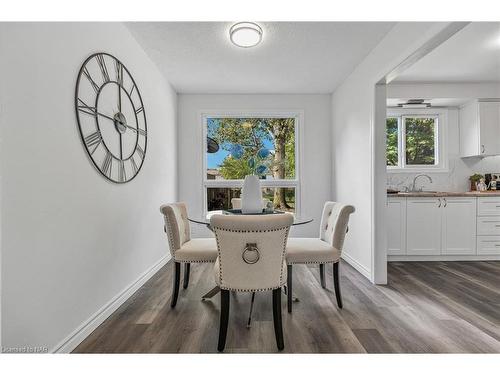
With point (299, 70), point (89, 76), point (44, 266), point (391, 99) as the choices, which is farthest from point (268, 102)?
point (44, 266)

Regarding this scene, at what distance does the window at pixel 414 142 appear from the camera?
423cm

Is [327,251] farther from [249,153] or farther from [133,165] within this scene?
[249,153]

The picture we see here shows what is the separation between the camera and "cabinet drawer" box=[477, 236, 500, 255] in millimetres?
3619

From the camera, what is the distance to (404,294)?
258 centimetres

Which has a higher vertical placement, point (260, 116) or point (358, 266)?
point (260, 116)

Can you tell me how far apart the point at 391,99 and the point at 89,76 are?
11.8 feet

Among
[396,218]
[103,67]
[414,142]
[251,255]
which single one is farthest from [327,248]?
[414,142]

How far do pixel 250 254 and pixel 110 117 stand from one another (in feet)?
5.17

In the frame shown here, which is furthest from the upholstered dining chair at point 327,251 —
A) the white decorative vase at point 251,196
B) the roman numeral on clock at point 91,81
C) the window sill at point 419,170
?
the window sill at point 419,170

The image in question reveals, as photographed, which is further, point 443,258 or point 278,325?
point 443,258

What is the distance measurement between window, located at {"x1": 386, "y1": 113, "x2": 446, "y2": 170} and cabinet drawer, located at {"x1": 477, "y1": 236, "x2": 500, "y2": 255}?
46.8 inches

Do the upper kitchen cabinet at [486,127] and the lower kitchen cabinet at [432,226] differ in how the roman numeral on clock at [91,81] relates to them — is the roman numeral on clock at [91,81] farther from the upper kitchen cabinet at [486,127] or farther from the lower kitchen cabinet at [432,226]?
the upper kitchen cabinet at [486,127]

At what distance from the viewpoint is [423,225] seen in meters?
3.58
